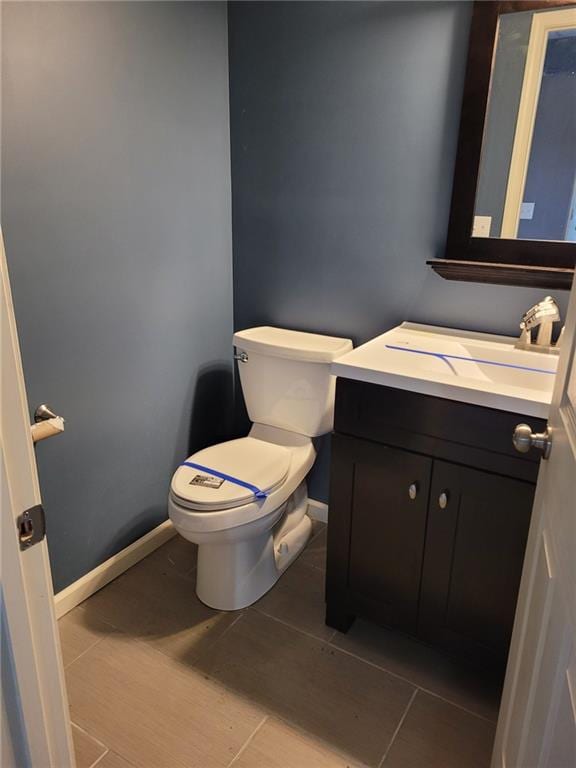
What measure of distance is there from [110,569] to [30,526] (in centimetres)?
130

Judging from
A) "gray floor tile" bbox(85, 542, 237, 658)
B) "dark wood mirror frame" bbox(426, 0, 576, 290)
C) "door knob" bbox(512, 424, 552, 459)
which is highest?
"dark wood mirror frame" bbox(426, 0, 576, 290)

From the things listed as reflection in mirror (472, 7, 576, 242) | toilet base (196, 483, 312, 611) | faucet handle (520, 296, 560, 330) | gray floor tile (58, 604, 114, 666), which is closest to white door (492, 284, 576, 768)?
faucet handle (520, 296, 560, 330)

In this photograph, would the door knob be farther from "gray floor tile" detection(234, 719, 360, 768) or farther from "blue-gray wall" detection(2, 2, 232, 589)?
"blue-gray wall" detection(2, 2, 232, 589)

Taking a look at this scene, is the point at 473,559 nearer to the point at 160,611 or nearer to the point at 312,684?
the point at 312,684

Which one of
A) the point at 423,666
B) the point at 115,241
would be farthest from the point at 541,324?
the point at 115,241

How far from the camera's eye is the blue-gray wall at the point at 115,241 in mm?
1482

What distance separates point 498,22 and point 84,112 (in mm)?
1185

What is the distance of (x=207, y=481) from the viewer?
5.80 feet

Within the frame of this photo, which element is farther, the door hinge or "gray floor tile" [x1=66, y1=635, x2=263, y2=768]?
"gray floor tile" [x1=66, y1=635, x2=263, y2=768]

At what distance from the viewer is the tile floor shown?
1.43 m

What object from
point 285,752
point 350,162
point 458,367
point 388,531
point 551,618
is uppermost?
point 350,162

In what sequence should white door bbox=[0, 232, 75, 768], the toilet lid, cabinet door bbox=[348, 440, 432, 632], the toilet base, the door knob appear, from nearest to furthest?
white door bbox=[0, 232, 75, 768] → the door knob → cabinet door bbox=[348, 440, 432, 632] → the toilet lid → the toilet base

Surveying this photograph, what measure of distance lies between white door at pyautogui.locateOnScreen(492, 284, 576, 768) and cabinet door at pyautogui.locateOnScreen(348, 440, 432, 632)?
1.44 feet

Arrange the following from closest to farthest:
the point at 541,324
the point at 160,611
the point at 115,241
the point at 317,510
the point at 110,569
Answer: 1. the point at 541,324
2. the point at 115,241
3. the point at 160,611
4. the point at 110,569
5. the point at 317,510
